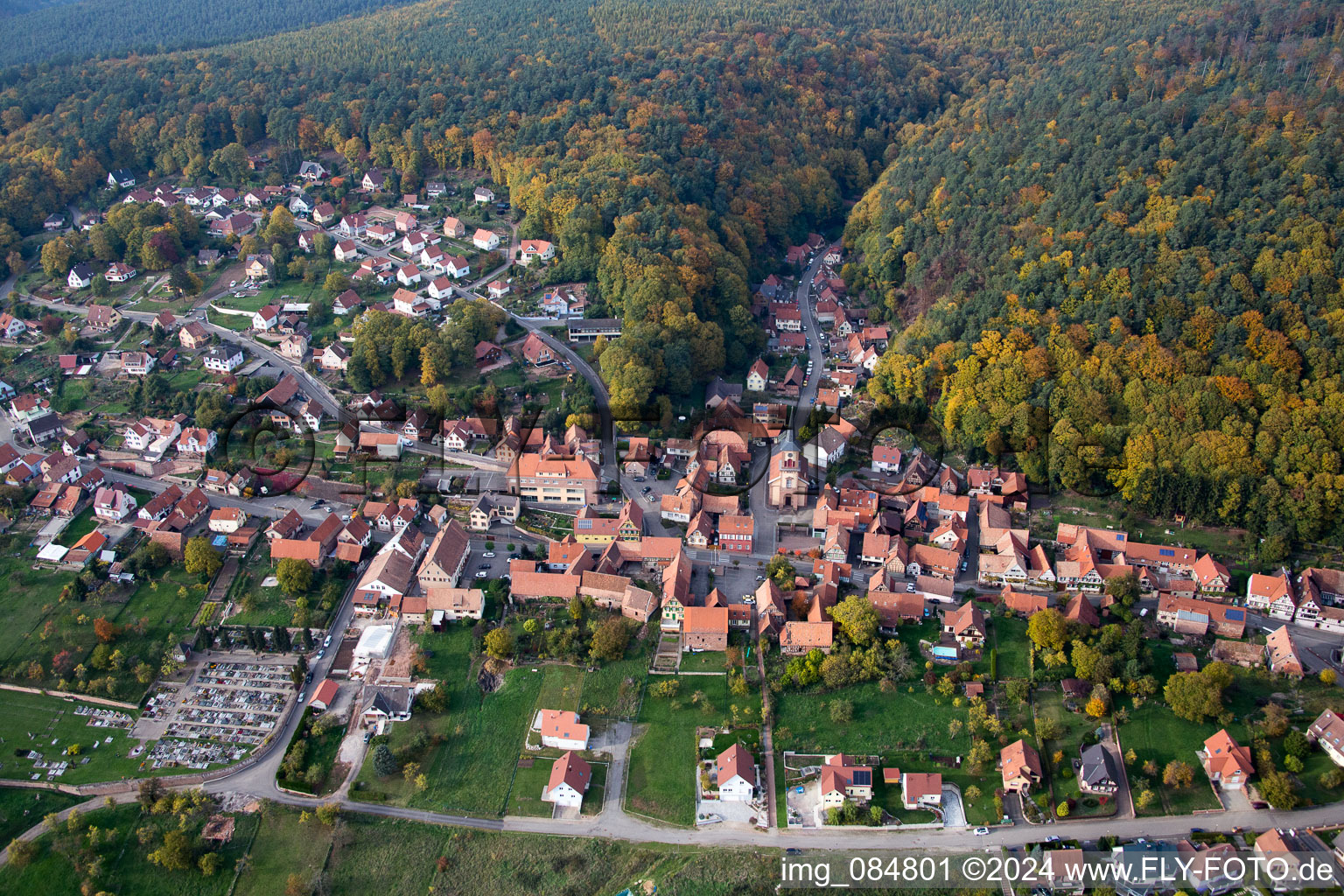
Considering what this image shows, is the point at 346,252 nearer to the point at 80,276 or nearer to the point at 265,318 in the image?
the point at 265,318

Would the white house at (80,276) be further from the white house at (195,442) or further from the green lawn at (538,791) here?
the green lawn at (538,791)

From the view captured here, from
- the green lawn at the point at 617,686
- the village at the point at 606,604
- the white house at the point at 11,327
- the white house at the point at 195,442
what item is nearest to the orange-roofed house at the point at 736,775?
the village at the point at 606,604

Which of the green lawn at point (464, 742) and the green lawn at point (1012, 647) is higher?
the green lawn at point (1012, 647)

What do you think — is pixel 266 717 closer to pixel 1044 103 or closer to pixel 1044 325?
pixel 1044 325

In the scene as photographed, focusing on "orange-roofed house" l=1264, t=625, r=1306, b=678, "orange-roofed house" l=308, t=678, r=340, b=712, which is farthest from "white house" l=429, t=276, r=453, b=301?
"orange-roofed house" l=1264, t=625, r=1306, b=678

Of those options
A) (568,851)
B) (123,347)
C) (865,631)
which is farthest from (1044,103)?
(123,347)

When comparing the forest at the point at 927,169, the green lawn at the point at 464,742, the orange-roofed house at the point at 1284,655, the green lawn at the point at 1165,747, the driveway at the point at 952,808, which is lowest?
the green lawn at the point at 464,742
